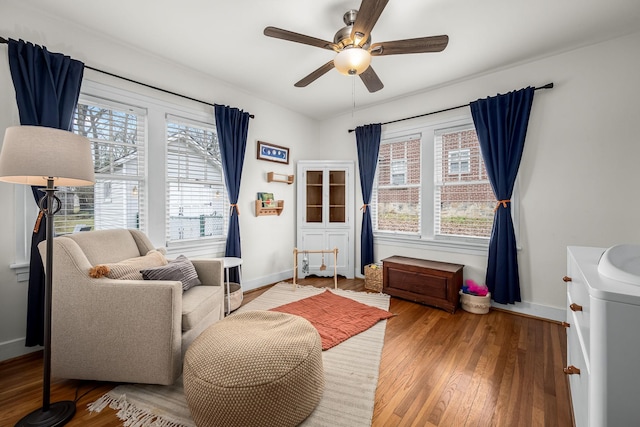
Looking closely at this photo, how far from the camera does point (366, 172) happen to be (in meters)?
4.08

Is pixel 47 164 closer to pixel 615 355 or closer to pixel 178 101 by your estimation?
pixel 178 101

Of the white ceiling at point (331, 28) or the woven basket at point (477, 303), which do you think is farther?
the woven basket at point (477, 303)

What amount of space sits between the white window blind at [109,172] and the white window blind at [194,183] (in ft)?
0.97

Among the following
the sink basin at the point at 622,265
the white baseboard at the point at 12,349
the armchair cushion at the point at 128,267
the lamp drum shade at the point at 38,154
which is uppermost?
the lamp drum shade at the point at 38,154

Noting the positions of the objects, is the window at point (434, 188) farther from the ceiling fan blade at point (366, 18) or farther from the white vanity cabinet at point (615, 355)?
the white vanity cabinet at point (615, 355)

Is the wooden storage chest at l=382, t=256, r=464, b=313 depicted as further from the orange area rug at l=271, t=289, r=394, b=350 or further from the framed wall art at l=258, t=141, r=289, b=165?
the framed wall art at l=258, t=141, r=289, b=165

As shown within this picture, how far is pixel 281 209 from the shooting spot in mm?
4059

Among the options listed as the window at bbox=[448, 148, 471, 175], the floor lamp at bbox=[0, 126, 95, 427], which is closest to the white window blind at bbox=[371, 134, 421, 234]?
the window at bbox=[448, 148, 471, 175]

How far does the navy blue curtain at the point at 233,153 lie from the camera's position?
10.7 ft

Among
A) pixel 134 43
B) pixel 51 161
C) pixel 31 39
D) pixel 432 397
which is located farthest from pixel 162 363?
pixel 134 43

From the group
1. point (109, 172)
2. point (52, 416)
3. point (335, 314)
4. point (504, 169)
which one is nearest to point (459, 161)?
point (504, 169)

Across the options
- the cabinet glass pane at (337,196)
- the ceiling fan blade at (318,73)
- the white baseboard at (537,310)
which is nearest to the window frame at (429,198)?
the white baseboard at (537,310)

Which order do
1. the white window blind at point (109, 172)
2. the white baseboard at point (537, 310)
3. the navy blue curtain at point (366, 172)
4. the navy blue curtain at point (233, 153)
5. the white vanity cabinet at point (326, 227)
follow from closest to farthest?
1. the white window blind at point (109, 172)
2. the white baseboard at point (537, 310)
3. the navy blue curtain at point (233, 153)
4. the navy blue curtain at point (366, 172)
5. the white vanity cabinet at point (326, 227)

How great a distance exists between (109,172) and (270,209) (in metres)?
1.91
